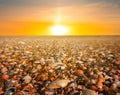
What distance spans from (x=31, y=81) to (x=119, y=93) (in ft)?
8.75

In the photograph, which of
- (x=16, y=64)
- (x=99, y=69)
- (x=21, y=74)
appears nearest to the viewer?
(x=21, y=74)

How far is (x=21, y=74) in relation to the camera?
8.48m

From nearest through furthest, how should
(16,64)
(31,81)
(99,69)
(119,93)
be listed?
(119,93) → (31,81) → (99,69) → (16,64)

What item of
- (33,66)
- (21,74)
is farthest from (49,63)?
(21,74)

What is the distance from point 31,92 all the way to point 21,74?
6.52ft

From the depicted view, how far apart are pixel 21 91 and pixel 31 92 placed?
300 mm

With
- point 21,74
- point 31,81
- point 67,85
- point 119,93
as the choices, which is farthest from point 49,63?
point 119,93

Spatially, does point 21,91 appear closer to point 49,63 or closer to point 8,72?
point 8,72

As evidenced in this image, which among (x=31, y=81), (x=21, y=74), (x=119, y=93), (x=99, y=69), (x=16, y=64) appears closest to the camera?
Answer: (x=119, y=93)

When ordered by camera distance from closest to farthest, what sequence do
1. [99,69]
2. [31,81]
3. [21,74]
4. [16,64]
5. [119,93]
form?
[119,93] < [31,81] < [21,74] < [99,69] < [16,64]

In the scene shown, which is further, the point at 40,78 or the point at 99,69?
the point at 99,69

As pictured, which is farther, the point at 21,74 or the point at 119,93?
the point at 21,74

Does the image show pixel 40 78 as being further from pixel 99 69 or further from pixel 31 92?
pixel 99 69

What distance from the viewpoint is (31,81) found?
761 centimetres
